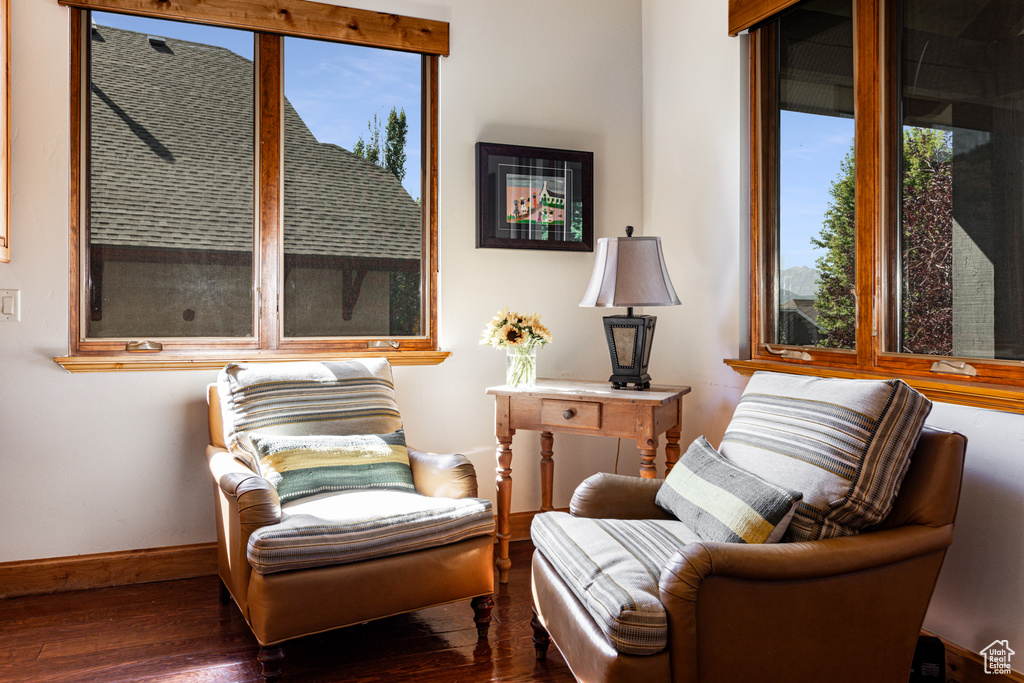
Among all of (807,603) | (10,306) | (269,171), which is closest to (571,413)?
(807,603)

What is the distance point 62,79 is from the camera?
2646 mm

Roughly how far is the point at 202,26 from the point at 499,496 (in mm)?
2193

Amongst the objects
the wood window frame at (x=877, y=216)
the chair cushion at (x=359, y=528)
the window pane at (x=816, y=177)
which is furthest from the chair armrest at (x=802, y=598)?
the window pane at (x=816, y=177)

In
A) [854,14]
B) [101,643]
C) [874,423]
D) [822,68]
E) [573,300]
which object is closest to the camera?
[874,423]

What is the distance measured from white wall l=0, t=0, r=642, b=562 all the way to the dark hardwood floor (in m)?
0.31

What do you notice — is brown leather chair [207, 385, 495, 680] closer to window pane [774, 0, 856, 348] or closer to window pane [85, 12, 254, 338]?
window pane [85, 12, 254, 338]

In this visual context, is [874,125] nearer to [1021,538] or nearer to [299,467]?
[1021,538]

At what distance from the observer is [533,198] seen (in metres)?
3.27

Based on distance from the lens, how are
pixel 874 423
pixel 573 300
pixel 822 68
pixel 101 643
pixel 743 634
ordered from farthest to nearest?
pixel 573 300 → pixel 822 68 → pixel 101 643 → pixel 874 423 → pixel 743 634

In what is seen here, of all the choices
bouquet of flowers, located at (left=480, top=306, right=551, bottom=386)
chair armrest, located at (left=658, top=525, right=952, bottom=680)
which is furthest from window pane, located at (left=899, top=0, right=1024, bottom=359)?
bouquet of flowers, located at (left=480, top=306, right=551, bottom=386)

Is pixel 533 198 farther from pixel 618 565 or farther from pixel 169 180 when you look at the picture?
pixel 618 565

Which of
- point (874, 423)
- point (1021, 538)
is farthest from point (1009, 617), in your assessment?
point (874, 423)

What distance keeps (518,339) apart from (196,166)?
4.77ft

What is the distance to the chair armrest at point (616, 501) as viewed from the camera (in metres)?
2.11
